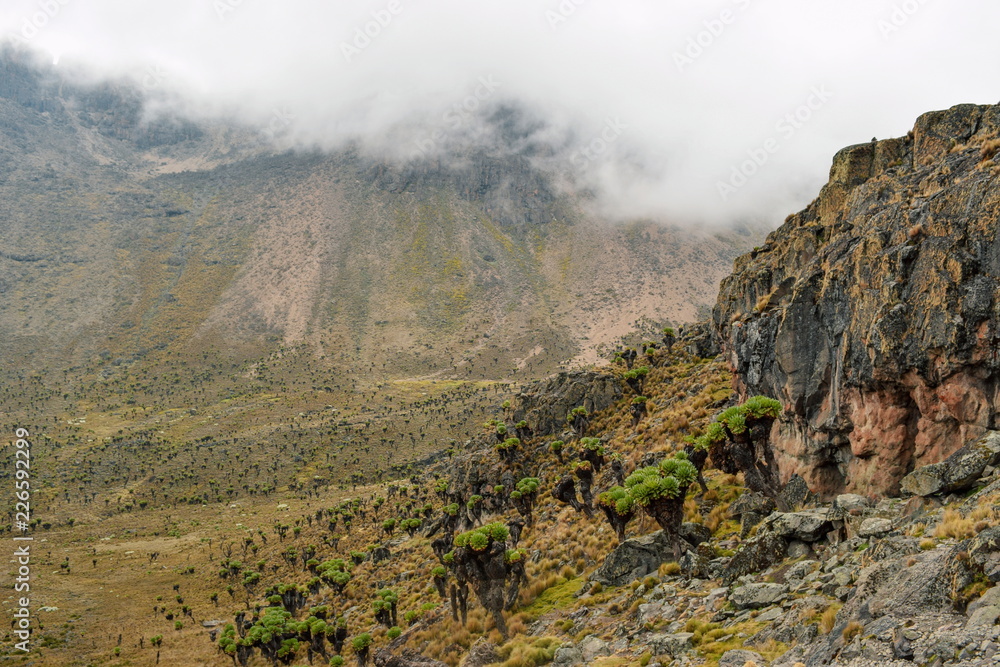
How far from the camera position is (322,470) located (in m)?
137

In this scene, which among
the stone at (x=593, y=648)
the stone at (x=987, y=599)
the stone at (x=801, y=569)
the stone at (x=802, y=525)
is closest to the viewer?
the stone at (x=987, y=599)

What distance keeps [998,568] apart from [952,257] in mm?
11896

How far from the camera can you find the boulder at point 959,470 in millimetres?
14086

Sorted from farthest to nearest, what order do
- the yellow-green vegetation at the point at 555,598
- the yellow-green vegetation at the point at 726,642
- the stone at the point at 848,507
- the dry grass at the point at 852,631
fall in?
the yellow-green vegetation at the point at 555,598
the stone at the point at 848,507
the yellow-green vegetation at the point at 726,642
the dry grass at the point at 852,631

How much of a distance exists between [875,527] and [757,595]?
3.51 m

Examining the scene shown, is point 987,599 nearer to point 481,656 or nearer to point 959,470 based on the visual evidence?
point 959,470

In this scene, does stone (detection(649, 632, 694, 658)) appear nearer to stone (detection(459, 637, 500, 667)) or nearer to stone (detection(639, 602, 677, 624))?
stone (detection(639, 602, 677, 624))

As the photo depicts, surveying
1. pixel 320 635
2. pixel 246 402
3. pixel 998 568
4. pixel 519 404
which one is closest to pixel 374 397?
pixel 246 402

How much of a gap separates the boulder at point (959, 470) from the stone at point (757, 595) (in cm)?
454

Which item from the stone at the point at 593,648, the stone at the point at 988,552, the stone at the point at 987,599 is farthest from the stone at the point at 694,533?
the stone at the point at 987,599

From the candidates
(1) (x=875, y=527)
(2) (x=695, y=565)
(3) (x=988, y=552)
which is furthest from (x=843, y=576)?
(2) (x=695, y=565)

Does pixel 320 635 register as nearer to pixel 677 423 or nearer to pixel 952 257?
pixel 677 423

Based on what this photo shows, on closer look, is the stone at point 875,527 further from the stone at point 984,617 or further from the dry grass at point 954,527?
the stone at point 984,617

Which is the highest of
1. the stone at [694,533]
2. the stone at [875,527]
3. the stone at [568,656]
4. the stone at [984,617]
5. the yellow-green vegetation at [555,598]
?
the stone at [984,617]
